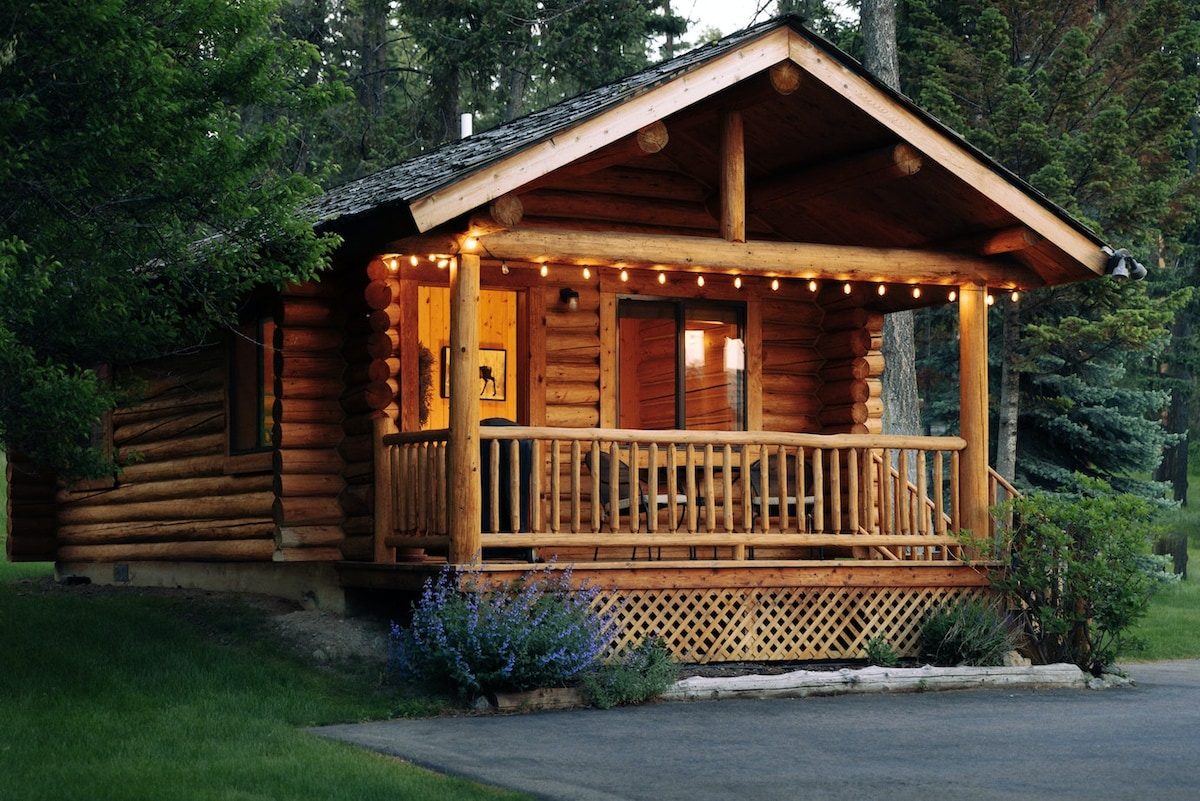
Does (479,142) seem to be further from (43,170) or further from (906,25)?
(906,25)

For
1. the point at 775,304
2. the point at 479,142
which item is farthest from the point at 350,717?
the point at 775,304

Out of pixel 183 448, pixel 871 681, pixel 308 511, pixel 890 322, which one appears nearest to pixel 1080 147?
pixel 890 322

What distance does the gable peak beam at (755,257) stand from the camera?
41.1 ft

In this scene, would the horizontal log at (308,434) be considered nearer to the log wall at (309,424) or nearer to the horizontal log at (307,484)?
the log wall at (309,424)

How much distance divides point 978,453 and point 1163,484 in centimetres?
931

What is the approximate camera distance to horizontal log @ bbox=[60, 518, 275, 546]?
50.2ft

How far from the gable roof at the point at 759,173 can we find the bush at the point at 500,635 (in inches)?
110

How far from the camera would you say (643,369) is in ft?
54.2

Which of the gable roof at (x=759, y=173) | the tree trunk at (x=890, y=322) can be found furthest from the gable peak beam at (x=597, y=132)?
the tree trunk at (x=890, y=322)

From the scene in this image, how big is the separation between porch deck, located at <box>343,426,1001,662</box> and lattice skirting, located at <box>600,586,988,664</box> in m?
0.02

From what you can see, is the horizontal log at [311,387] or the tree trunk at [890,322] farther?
the tree trunk at [890,322]

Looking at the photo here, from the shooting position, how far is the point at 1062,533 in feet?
43.7

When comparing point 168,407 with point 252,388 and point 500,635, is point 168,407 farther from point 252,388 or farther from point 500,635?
point 500,635

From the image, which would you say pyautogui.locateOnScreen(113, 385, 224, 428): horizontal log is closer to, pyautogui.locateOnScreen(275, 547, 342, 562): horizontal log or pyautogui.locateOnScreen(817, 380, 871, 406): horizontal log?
pyautogui.locateOnScreen(275, 547, 342, 562): horizontal log
